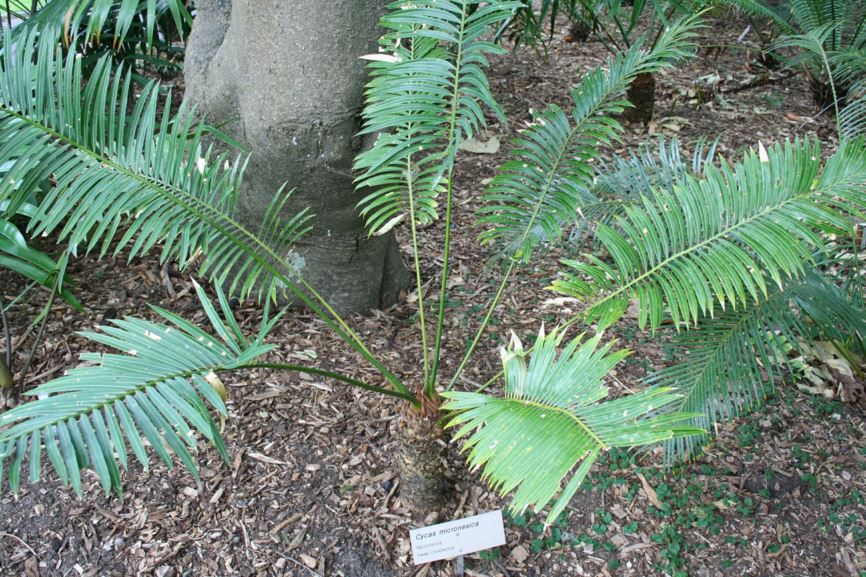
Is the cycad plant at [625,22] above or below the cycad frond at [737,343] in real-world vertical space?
above

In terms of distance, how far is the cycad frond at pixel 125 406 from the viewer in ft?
3.68

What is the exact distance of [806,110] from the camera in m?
4.02

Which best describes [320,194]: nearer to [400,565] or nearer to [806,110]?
[400,565]

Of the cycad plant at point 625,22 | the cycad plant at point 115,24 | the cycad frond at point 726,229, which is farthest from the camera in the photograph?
the cycad plant at point 625,22

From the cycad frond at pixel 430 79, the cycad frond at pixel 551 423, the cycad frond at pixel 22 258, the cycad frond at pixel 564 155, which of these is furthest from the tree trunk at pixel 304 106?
the cycad frond at pixel 551 423

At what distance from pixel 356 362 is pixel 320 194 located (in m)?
0.56

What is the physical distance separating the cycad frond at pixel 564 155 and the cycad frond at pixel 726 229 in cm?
28

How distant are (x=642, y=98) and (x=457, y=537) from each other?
8.92ft

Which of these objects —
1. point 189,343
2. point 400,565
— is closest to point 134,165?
point 189,343

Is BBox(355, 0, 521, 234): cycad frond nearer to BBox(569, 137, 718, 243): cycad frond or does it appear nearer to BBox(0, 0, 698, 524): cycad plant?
BBox(0, 0, 698, 524): cycad plant

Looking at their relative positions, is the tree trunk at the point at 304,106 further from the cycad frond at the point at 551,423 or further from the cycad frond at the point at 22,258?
the cycad frond at the point at 551,423

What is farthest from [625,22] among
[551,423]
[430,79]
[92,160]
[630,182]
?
[551,423]

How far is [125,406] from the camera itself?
1207 mm

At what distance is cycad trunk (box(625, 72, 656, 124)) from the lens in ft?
11.7
